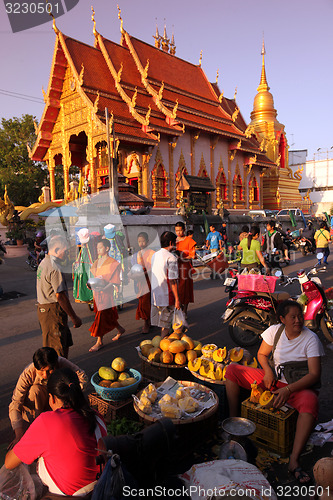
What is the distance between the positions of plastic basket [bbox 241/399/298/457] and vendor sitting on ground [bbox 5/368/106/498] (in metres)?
1.46

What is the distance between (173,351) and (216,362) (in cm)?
47

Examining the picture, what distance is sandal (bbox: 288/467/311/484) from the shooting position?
2414 mm

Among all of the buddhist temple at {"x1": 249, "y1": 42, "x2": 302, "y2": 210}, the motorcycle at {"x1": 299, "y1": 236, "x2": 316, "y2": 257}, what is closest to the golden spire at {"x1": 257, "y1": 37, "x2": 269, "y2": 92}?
the buddhist temple at {"x1": 249, "y1": 42, "x2": 302, "y2": 210}

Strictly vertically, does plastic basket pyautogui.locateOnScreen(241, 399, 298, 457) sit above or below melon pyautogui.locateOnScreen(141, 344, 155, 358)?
below

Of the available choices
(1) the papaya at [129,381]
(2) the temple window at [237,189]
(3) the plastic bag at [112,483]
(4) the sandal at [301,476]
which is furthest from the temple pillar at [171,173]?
(3) the plastic bag at [112,483]

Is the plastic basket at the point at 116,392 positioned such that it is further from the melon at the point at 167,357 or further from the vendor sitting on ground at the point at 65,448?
the vendor sitting on ground at the point at 65,448

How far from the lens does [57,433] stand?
1.85 meters

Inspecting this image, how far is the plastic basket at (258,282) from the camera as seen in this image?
4.92m

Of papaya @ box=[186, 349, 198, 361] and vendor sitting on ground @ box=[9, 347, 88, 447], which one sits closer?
vendor sitting on ground @ box=[9, 347, 88, 447]

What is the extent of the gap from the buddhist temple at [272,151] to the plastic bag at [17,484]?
2920 cm

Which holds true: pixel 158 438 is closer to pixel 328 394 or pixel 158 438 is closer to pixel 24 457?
pixel 24 457

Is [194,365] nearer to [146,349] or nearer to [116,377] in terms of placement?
[146,349]

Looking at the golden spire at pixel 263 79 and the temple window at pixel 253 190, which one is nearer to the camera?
the temple window at pixel 253 190

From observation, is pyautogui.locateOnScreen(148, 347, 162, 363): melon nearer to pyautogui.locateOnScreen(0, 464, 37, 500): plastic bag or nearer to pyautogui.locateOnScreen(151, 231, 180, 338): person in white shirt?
pyautogui.locateOnScreen(151, 231, 180, 338): person in white shirt
